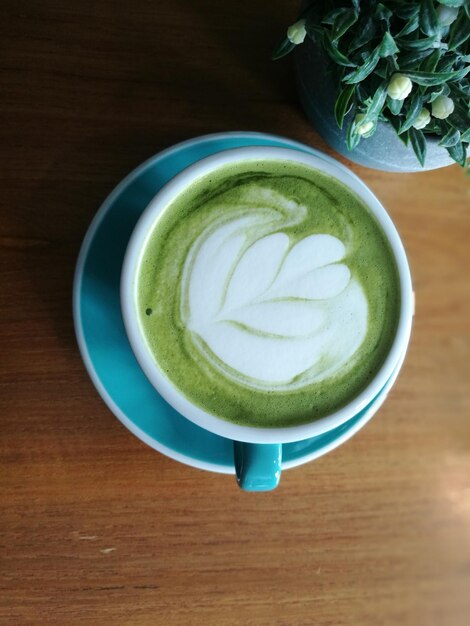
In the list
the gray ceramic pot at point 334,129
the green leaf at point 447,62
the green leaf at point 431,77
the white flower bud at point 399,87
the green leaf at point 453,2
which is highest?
the green leaf at point 453,2

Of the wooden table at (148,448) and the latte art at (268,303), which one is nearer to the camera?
the latte art at (268,303)

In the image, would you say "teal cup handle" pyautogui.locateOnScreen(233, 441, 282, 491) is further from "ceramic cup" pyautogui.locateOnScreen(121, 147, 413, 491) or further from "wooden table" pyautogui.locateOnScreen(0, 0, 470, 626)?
"wooden table" pyautogui.locateOnScreen(0, 0, 470, 626)

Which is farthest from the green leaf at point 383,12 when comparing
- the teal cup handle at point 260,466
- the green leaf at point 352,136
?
the teal cup handle at point 260,466

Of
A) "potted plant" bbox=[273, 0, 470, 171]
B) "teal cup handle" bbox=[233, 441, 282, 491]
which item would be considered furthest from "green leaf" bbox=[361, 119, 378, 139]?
"teal cup handle" bbox=[233, 441, 282, 491]

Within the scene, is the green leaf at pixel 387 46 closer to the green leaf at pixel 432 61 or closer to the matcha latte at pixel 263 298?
the green leaf at pixel 432 61

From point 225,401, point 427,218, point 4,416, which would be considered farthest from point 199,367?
point 427,218

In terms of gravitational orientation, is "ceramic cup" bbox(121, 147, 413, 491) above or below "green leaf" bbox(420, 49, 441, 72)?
below

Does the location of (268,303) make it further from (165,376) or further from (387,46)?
(387,46)
